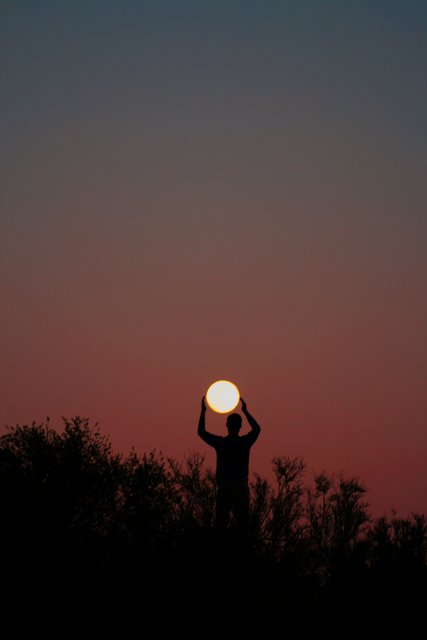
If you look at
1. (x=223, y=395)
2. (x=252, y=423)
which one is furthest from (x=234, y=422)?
(x=223, y=395)

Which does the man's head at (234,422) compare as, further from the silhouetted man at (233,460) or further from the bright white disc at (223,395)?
the bright white disc at (223,395)

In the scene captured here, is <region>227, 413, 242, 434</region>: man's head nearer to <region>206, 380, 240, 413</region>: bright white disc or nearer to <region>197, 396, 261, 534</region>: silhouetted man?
<region>197, 396, 261, 534</region>: silhouetted man

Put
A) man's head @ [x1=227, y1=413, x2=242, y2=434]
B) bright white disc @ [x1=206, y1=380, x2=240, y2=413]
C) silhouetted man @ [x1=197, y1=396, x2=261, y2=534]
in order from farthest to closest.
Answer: bright white disc @ [x1=206, y1=380, x2=240, y2=413], silhouetted man @ [x1=197, y1=396, x2=261, y2=534], man's head @ [x1=227, y1=413, x2=242, y2=434]

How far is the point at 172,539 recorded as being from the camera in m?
24.7

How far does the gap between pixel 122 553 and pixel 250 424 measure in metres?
6.23

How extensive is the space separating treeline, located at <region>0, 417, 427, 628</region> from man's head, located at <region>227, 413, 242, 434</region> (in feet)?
10.3

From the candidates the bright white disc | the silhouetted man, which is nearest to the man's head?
the silhouetted man

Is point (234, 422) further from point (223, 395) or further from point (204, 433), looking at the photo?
point (223, 395)

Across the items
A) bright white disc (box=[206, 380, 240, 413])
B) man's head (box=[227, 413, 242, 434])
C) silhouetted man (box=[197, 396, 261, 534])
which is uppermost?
bright white disc (box=[206, 380, 240, 413])

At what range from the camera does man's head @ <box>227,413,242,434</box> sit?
17719 mm

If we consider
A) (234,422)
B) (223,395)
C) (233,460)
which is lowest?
(233,460)

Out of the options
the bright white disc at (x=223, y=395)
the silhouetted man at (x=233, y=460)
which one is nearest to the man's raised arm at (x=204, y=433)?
the silhouetted man at (x=233, y=460)

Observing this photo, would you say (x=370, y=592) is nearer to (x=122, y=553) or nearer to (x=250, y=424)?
(x=122, y=553)

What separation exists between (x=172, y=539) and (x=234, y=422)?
825 centimetres
